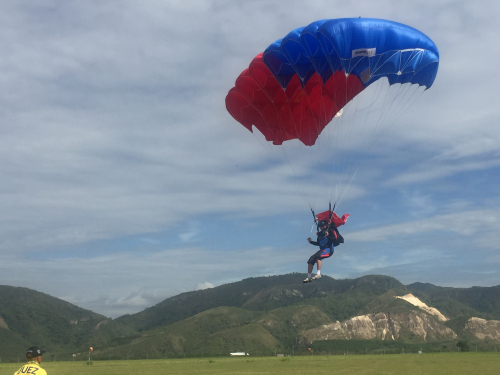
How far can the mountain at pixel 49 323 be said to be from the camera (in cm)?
15512

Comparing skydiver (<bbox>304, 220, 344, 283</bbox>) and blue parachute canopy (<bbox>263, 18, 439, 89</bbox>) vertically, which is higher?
blue parachute canopy (<bbox>263, 18, 439, 89</bbox>)

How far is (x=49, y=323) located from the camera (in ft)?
555

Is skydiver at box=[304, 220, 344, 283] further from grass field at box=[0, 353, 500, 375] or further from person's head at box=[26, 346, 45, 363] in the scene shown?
person's head at box=[26, 346, 45, 363]

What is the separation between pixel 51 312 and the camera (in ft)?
577

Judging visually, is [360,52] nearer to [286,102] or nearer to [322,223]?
[286,102]

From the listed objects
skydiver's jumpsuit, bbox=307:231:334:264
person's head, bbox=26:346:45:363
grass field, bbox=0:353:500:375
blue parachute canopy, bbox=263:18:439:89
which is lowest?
grass field, bbox=0:353:500:375

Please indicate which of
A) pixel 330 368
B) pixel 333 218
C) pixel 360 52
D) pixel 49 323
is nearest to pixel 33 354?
pixel 360 52

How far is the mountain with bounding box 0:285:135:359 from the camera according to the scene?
509 ft

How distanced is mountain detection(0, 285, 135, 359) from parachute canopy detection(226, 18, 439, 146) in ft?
464

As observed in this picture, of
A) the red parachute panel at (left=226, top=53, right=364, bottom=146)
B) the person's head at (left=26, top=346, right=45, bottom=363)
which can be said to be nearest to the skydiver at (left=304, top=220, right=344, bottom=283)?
the red parachute panel at (left=226, top=53, right=364, bottom=146)

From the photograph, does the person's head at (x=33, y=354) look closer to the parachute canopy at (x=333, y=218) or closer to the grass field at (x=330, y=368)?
the parachute canopy at (x=333, y=218)

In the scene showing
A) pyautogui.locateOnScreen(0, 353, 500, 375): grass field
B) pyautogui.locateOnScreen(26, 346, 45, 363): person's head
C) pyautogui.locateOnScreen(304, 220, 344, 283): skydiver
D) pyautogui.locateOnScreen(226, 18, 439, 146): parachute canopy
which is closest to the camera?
pyautogui.locateOnScreen(26, 346, 45, 363): person's head

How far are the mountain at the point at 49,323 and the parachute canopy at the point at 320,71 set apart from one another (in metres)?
141

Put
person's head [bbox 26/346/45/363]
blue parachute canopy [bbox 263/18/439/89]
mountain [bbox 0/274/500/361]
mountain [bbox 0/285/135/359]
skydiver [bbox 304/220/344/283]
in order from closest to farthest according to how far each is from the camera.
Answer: person's head [bbox 26/346/45/363] → blue parachute canopy [bbox 263/18/439/89] → skydiver [bbox 304/220/344/283] → mountain [bbox 0/274/500/361] → mountain [bbox 0/285/135/359]
